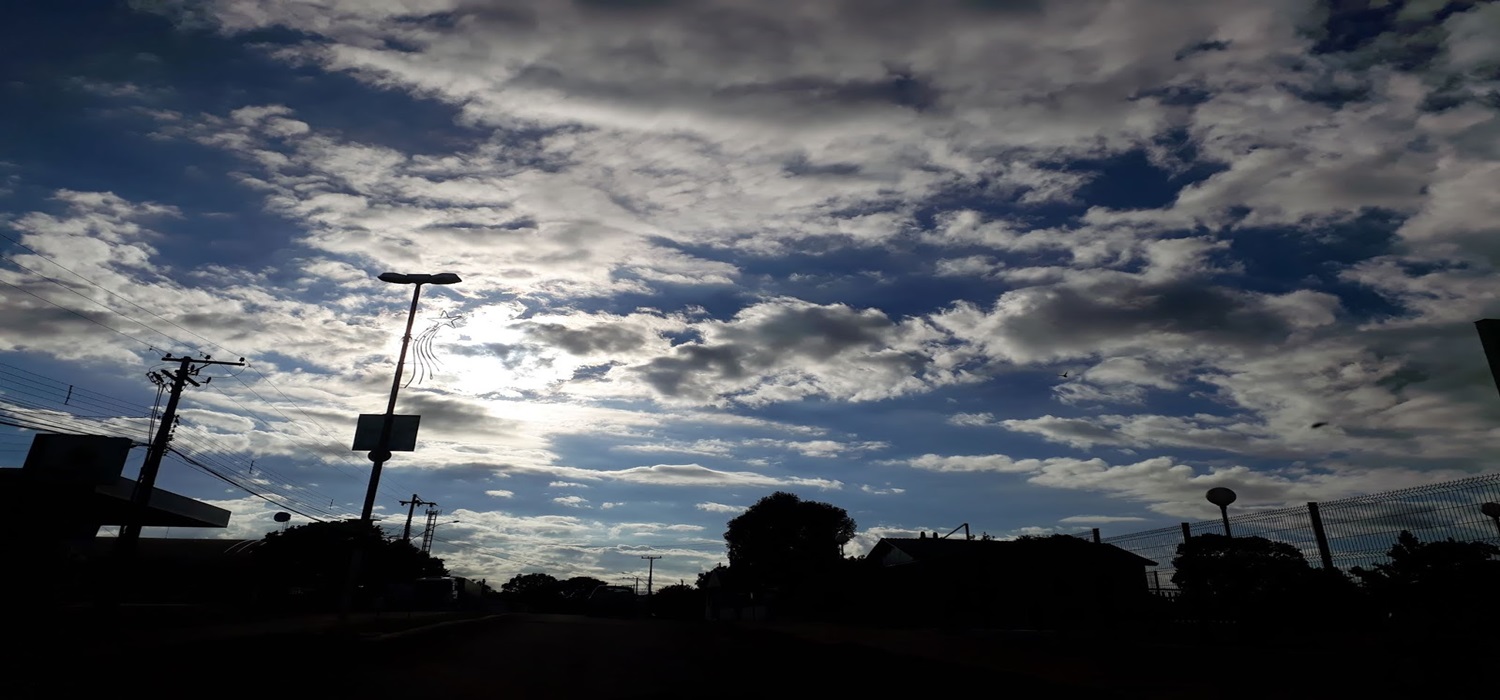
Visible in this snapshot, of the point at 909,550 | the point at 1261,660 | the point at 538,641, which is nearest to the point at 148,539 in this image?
the point at 909,550

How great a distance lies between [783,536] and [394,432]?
68.5 m

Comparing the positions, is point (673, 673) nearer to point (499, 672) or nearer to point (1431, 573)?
point (499, 672)

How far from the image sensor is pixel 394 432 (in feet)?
69.3

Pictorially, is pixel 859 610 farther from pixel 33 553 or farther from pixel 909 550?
pixel 33 553

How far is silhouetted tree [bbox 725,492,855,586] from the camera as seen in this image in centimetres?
8350

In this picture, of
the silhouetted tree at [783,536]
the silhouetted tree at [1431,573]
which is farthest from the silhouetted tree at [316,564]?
the silhouetted tree at [783,536]

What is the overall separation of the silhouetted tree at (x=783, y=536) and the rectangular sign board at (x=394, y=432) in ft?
212

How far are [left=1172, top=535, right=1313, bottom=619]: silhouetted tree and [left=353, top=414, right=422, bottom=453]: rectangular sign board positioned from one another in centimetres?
1782

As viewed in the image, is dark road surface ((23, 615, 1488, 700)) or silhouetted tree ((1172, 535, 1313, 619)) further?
silhouetted tree ((1172, 535, 1313, 619))

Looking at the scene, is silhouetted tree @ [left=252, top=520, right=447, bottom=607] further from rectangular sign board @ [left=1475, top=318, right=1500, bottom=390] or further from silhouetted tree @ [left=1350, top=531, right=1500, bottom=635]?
rectangular sign board @ [left=1475, top=318, right=1500, bottom=390]

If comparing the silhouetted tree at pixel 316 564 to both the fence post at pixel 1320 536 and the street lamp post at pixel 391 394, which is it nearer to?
the street lamp post at pixel 391 394

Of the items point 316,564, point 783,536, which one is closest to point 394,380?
point 316,564

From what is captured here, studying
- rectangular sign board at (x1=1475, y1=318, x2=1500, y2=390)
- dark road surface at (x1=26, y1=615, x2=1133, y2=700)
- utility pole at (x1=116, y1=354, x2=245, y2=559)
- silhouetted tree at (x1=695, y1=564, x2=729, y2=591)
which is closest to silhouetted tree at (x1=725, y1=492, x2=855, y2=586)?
silhouetted tree at (x1=695, y1=564, x2=729, y2=591)

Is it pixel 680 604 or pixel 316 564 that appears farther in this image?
pixel 680 604
